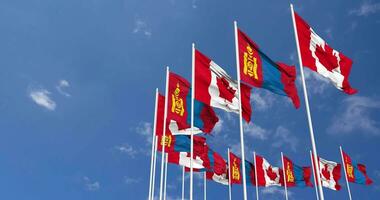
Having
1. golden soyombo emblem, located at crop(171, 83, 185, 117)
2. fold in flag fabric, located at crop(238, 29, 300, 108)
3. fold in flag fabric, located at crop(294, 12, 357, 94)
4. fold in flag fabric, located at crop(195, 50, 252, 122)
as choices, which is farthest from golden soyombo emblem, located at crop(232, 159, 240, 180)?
fold in flag fabric, located at crop(294, 12, 357, 94)

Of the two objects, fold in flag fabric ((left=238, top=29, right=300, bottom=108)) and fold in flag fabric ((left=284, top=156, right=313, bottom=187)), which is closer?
fold in flag fabric ((left=238, top=29, right=300, bottom=108))

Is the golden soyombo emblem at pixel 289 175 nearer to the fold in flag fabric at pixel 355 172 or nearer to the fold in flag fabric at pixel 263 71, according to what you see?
the fold in flag fabric at pixel 355 172

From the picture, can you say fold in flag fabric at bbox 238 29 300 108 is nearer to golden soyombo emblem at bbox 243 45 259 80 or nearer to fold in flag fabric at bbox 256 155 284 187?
golden soyombo emblem at bbox 243 45 259 80

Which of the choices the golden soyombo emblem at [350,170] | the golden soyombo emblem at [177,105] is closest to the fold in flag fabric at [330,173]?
the golden soyombo emblem at [350,170]

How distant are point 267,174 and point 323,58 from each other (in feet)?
68.2

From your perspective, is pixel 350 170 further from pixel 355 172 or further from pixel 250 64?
pixel 250 64

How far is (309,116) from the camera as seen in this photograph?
13.9 metres

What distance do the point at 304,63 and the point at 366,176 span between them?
2903 centimetres

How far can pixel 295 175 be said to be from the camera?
1463 inches

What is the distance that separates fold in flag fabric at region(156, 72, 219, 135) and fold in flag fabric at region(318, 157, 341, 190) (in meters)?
18.8

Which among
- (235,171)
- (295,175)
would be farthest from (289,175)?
(235,171)

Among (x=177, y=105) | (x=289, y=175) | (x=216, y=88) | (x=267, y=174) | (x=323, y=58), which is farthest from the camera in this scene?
(x=289, y=175)

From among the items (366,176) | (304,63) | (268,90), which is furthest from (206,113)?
(366,176)

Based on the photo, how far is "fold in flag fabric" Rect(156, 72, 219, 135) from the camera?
19406mm
